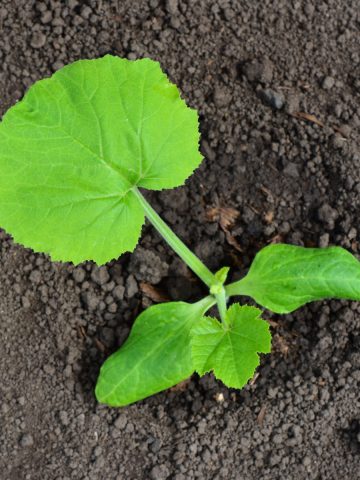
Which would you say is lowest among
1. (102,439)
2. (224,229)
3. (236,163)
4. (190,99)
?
(102,439)

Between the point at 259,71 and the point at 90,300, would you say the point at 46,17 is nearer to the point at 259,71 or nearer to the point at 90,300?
the point at 259,71

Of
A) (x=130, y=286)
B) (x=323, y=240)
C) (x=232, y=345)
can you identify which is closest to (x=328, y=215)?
(x=323, y=240)

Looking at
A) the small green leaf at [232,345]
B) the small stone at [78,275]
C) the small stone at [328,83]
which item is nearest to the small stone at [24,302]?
the small stone at [78,275]

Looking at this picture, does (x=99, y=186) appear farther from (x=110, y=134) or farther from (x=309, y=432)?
(x=309, y=432)

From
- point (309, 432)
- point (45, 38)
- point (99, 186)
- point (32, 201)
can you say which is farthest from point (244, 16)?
point (309, 432)

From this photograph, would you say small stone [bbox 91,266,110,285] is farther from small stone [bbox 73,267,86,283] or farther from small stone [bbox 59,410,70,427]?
small stone [bbox 59,410,70,427]

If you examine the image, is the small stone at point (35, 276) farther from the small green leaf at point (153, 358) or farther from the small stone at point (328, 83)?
the small stone at point (328, 83)
